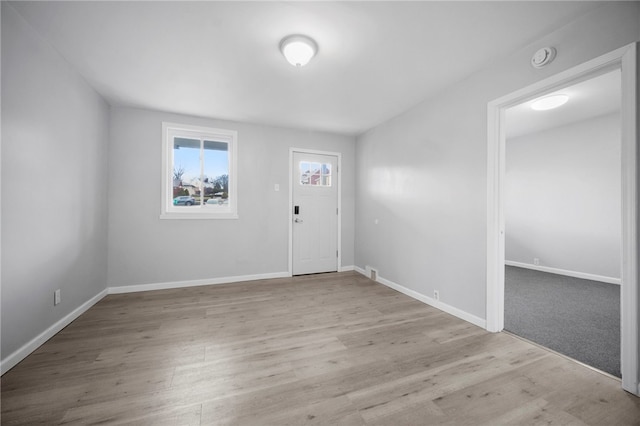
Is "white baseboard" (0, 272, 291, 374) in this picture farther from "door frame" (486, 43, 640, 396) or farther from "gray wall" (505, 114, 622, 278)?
"gray wall" (505, 114, 622, 278)

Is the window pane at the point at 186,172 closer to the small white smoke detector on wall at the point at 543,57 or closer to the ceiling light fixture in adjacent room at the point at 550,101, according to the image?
the small white smoke detector on wall at the point at 543,57

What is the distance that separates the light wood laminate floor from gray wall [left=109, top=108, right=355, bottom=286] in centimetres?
94

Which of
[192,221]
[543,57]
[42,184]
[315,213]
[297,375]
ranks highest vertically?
[543,57]

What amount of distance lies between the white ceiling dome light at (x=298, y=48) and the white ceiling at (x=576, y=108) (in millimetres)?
2343

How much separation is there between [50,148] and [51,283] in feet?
4.02

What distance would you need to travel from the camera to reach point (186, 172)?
381 cm

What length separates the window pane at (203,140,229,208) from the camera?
12.8 feet

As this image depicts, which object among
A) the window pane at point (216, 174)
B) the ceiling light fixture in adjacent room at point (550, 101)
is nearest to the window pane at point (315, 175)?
the window pane at point (216, 174)

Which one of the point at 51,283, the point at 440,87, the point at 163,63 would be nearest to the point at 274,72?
the point at 163,63

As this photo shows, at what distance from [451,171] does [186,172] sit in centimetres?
374

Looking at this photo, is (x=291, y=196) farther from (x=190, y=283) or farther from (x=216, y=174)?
(x=190, y=283)

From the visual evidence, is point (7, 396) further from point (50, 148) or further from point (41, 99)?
point (41, 99)

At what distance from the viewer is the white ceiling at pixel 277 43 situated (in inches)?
68.7

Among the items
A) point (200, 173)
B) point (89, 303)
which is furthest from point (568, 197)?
point (89, 303)
